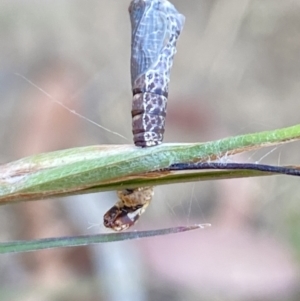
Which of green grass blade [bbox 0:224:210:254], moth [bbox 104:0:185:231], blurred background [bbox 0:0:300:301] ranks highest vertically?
blurred background [bbox 0:0:300:301]

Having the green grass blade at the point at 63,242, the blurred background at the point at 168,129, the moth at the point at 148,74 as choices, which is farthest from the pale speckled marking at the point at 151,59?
the blurred background at the point at 168,129

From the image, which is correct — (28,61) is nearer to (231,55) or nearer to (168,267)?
(231,55)

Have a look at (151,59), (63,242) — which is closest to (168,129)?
(151,59)

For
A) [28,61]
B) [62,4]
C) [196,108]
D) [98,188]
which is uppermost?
[62,4]

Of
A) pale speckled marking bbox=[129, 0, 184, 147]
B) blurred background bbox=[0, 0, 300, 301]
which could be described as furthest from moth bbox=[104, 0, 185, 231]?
blurred background bbox=[0, 0, 300, 301]

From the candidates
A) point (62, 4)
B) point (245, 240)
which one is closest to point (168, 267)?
point (245, 240)

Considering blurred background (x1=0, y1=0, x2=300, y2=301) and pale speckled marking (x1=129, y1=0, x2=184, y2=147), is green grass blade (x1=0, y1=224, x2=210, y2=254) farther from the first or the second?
blurred background (x1=0, y1=0, x2=300, y2=301)
